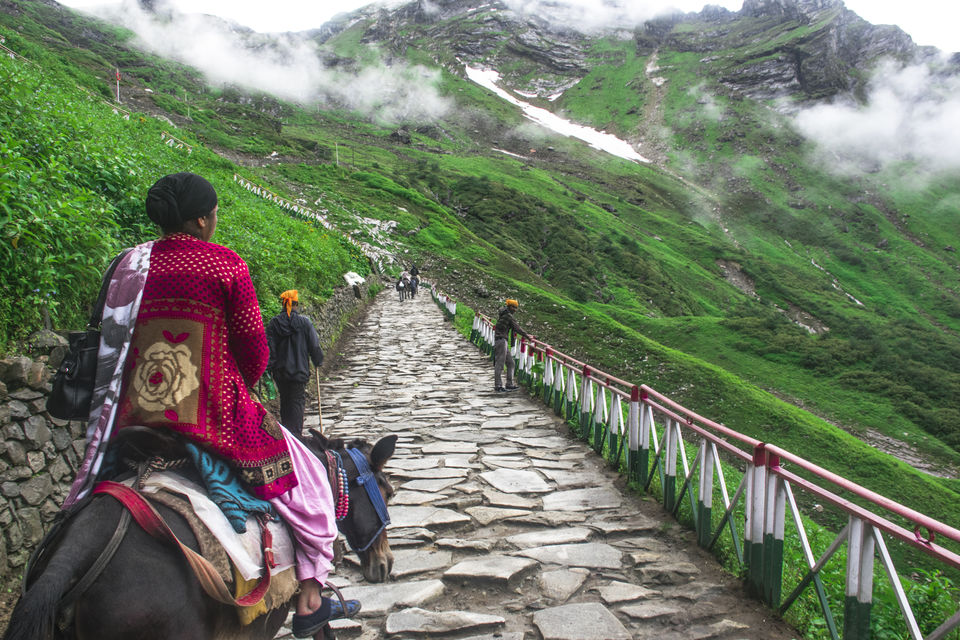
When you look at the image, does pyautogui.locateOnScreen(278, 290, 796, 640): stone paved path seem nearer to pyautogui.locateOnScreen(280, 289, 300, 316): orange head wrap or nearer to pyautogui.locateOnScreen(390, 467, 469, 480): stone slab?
pyautogui.locateOnScreen(390, 467, 469, 480): stone slab

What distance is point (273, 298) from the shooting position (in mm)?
10938

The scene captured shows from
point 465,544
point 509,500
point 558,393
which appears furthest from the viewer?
point 558,393

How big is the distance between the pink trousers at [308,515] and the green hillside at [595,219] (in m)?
3.00

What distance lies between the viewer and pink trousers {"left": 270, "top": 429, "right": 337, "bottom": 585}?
110 inches

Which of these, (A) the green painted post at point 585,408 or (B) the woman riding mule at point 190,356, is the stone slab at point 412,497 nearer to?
(A) the green painted post at point 585,408

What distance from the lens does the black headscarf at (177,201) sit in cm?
256

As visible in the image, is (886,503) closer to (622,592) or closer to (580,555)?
(622,592)

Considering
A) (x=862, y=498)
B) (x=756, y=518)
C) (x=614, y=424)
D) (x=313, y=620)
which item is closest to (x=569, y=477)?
(x=614, y=424)

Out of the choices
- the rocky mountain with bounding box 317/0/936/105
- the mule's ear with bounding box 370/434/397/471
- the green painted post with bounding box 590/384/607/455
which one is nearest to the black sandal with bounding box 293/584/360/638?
the mule's ear with bounding box 370/434/397/471

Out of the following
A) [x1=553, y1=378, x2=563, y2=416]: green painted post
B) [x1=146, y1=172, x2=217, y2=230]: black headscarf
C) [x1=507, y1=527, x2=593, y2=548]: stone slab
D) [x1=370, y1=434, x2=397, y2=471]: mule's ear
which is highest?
[x1=146, y1=172, x2=217, y2=230]: black headscarf

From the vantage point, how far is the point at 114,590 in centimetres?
199

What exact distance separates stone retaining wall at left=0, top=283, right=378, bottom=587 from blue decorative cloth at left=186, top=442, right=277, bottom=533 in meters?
2.24

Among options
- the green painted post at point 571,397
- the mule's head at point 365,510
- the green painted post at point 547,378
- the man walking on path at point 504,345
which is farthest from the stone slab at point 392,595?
the man walking on path at point 504,345

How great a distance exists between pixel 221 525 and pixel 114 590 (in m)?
0.46
